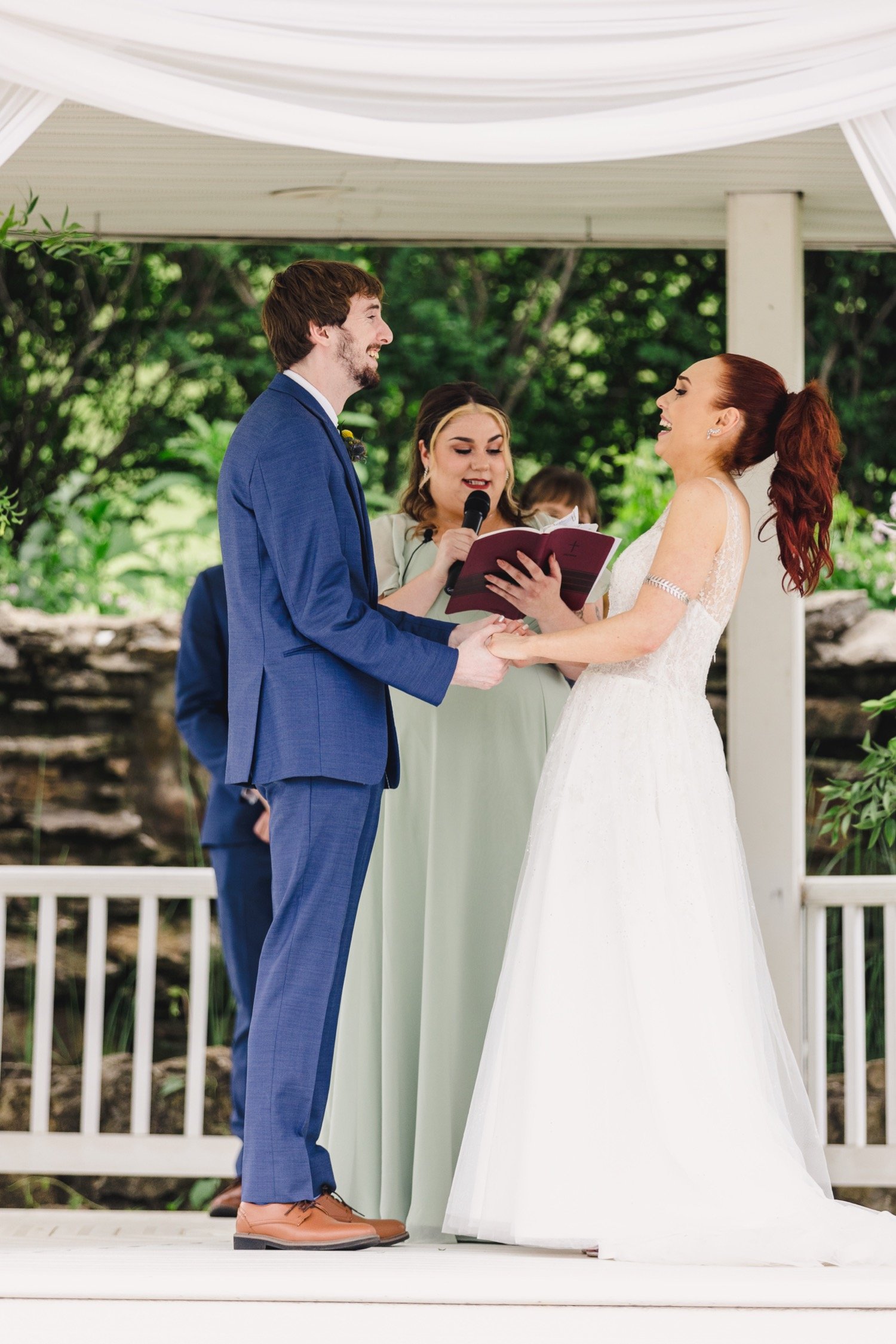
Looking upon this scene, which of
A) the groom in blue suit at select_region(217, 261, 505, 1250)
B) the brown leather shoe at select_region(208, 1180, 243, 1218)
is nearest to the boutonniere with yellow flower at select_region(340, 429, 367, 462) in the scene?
the groom in blue suit at select_region(217, 261, 505, 1250)

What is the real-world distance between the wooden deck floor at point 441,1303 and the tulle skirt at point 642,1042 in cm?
14

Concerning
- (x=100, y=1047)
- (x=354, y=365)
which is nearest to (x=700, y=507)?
(x=354, y=365)

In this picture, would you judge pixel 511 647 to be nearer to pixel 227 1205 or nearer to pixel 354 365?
pixel 354 365

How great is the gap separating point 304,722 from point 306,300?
0.83 meters

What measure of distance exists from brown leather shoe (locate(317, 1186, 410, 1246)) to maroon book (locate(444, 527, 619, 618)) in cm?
116

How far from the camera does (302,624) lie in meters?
2.61

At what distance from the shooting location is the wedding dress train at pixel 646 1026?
2516 mm

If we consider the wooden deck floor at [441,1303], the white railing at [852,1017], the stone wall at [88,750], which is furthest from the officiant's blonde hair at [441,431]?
the stone wall at [88,750]

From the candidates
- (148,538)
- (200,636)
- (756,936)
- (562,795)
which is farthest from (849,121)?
(148,538)

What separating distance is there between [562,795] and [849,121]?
1.37m

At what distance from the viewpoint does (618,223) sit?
3.98 metres

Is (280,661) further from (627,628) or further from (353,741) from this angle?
(627,628)

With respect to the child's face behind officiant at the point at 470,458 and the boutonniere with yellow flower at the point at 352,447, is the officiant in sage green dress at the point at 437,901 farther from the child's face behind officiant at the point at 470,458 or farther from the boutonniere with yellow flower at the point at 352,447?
the boutonniere with yellow flower at the point at 352,447

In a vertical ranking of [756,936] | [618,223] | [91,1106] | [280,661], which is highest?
[618,223]
